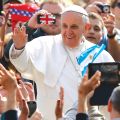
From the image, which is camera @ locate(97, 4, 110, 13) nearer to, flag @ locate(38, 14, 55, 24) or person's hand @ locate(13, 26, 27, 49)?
flag @ locate(38, 14, 55, 24)

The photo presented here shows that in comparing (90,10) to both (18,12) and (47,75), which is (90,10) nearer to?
(18,12)

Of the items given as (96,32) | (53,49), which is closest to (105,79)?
(53,49)

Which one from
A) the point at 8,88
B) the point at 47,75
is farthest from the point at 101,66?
Result: the point at 47,75

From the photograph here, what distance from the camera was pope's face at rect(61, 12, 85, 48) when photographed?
8.28 meters

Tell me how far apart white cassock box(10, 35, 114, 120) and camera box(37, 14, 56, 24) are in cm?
58

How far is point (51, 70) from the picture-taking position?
27.3 ft

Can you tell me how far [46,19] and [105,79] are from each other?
2.69m

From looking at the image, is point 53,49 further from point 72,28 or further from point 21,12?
point 21,12

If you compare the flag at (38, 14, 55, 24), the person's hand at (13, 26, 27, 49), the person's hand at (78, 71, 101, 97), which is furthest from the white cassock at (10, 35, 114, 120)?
the person's hand at (78, 71, 101, 97)

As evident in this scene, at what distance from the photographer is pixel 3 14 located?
9.06 m

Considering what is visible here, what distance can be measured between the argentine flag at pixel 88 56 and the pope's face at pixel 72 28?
5.7 inches

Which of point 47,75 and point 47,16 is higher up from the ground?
point 47,16

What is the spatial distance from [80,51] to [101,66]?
207 cm

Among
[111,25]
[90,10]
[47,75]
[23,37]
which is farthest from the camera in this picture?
[90,10]
